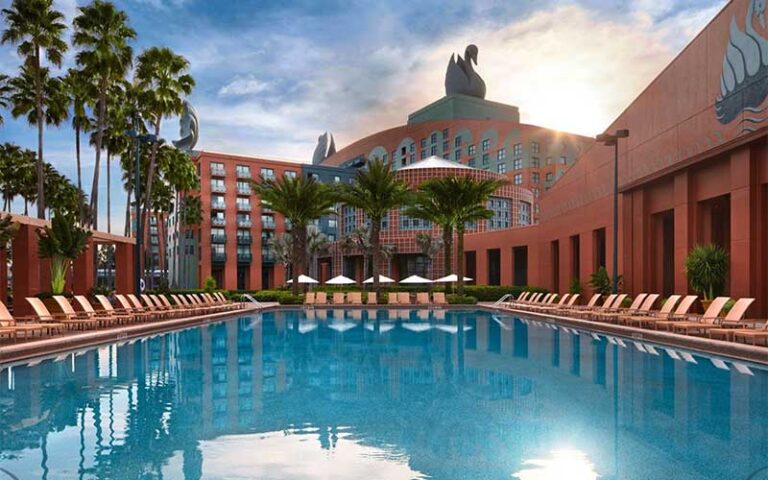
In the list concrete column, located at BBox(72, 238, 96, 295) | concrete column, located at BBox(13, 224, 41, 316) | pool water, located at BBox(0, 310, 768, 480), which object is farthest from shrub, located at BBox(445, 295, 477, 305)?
concrete column, located at BBox(13, 224, 41, 316)

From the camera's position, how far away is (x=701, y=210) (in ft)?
73.6

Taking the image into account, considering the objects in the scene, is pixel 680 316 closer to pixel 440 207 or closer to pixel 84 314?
pixel 84 314

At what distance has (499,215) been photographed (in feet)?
186

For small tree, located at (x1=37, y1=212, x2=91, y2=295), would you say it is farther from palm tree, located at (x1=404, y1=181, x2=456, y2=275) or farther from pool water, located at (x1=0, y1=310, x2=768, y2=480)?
palm tree, located at (x1=404, y1=181, x2=456, y2=275)

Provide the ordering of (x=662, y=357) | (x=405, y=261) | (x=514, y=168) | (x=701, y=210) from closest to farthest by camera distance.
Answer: (x=662, y=357)
(x=701, y=210)
(x=405, y=261)
(x=514, y=168)

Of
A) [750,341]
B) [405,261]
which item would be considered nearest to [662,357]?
[750,341]

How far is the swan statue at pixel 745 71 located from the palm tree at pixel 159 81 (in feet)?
86.3

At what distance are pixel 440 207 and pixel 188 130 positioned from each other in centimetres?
5699

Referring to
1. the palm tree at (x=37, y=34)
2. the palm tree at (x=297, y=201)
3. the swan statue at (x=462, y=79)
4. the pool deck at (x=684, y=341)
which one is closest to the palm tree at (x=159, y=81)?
the palm tree at (x=37, y=34)

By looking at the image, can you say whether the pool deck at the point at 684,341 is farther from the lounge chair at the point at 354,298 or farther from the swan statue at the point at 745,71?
the lounge chair at the point at 354,298

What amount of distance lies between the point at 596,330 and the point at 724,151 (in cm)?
723

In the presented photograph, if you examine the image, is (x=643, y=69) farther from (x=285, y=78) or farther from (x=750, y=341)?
(x=750, y=341)

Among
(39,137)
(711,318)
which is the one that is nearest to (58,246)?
(39,137)

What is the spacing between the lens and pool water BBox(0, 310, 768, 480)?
5703mm
